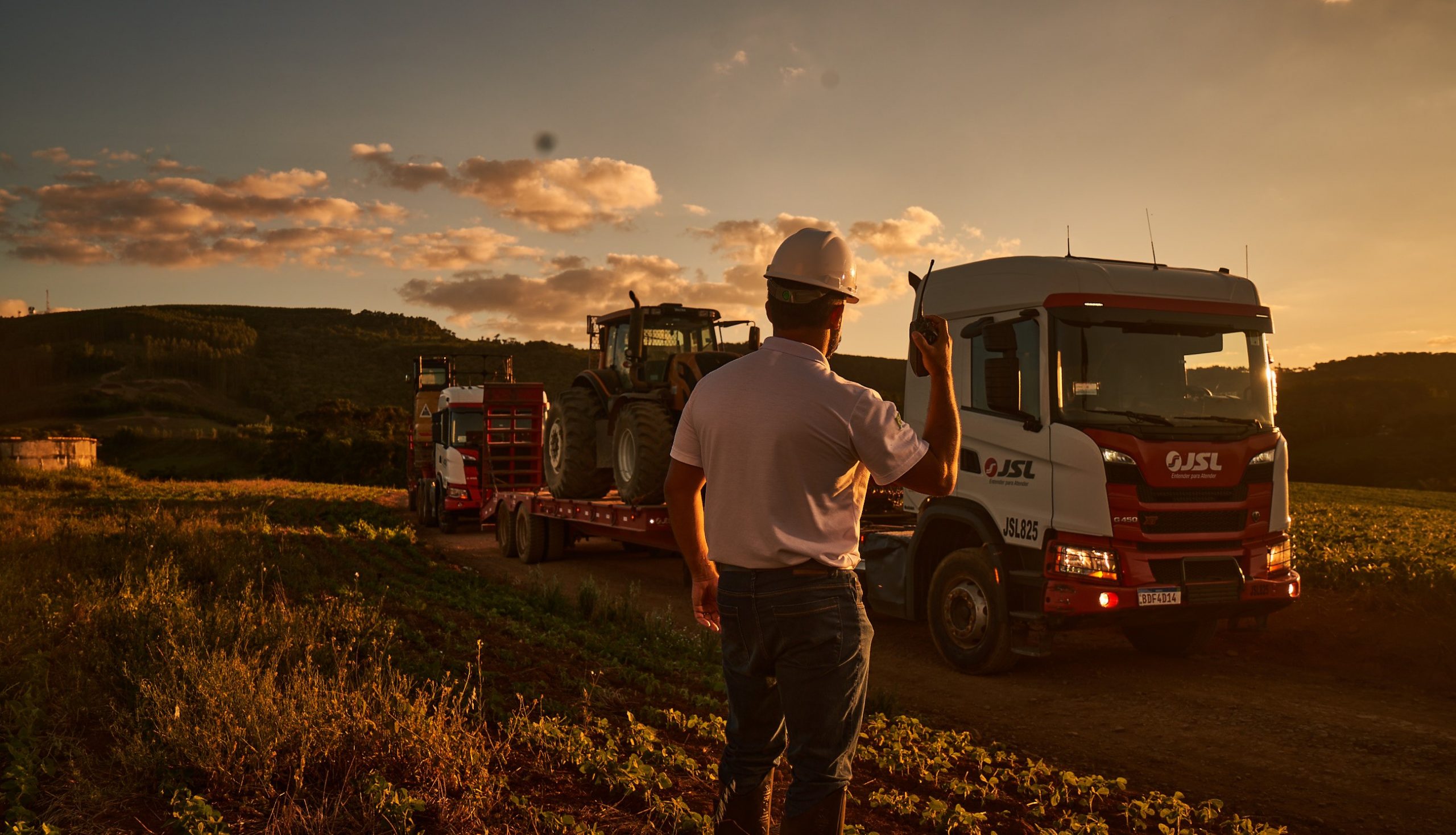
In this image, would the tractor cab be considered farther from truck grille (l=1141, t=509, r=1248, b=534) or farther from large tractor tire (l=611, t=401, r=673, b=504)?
truck grille (l=1141, t=509, r=1248, b=534)

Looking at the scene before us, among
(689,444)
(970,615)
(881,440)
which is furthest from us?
(970,615)

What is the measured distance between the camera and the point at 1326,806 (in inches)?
205

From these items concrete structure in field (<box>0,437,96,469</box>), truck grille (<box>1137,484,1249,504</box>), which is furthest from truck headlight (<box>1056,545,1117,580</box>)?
concrete structure in field (<box>0,437,96,469</box>)

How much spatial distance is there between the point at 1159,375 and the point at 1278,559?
1680 mm

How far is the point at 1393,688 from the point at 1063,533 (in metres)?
3.05

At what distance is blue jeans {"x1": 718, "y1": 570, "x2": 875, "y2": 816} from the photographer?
107 inches

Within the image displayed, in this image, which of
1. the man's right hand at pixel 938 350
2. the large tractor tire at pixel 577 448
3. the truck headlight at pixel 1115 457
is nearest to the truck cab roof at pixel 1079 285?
the truck headlight at pixel 1115 457

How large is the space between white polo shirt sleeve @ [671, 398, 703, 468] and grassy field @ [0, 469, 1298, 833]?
1.90 meters

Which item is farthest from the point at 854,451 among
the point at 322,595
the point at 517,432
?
the point at 517,432

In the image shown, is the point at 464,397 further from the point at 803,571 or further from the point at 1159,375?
the point at 803,571

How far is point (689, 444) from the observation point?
9.95 feet

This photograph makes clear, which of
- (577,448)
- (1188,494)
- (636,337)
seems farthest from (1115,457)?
(577,448)

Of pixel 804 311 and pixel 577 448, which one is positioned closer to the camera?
pixel 804 311

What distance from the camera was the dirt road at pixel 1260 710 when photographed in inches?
213
